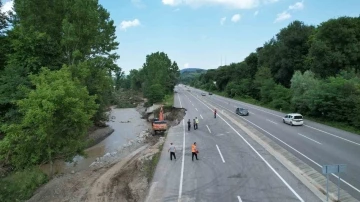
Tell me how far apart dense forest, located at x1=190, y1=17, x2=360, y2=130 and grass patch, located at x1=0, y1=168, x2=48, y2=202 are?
1191 inches

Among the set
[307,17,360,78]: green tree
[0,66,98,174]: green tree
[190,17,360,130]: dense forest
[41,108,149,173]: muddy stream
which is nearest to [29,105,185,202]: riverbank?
[0,66,98,174]: green tree

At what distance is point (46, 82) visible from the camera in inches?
838

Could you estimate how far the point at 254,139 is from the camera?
29781 mm

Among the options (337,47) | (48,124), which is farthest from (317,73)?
(48,124)

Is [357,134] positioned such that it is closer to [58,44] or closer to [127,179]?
[127,179]

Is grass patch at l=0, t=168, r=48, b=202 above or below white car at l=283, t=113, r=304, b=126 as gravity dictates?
below

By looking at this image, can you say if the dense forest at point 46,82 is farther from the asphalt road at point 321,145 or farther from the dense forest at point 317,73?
the dense forest at point 317,73

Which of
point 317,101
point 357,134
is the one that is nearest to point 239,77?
point 317,101

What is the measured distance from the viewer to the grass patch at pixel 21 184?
56.5 feet

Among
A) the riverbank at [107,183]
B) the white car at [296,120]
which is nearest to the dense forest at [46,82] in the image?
the riverbank at [107,183]

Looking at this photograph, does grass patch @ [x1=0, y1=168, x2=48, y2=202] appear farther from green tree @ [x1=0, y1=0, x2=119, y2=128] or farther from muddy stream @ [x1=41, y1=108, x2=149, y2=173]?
green tree @ [x1=0, y1=0, x2=119, y2=128]

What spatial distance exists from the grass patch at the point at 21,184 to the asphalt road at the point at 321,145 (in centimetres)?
1723

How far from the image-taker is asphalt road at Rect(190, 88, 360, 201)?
726 inches

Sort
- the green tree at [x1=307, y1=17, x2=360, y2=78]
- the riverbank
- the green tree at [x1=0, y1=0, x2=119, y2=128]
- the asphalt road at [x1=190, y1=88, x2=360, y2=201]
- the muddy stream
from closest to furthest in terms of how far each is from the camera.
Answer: the riverbank, the asphalt road at [x1=190, y1=88, x2=360, y2=201], the muddy stream, the green tree at [x1=0, y1=0, x2=119, y2=128], the green tree at [x1=307, y1=17, x2=360, y2=78]
